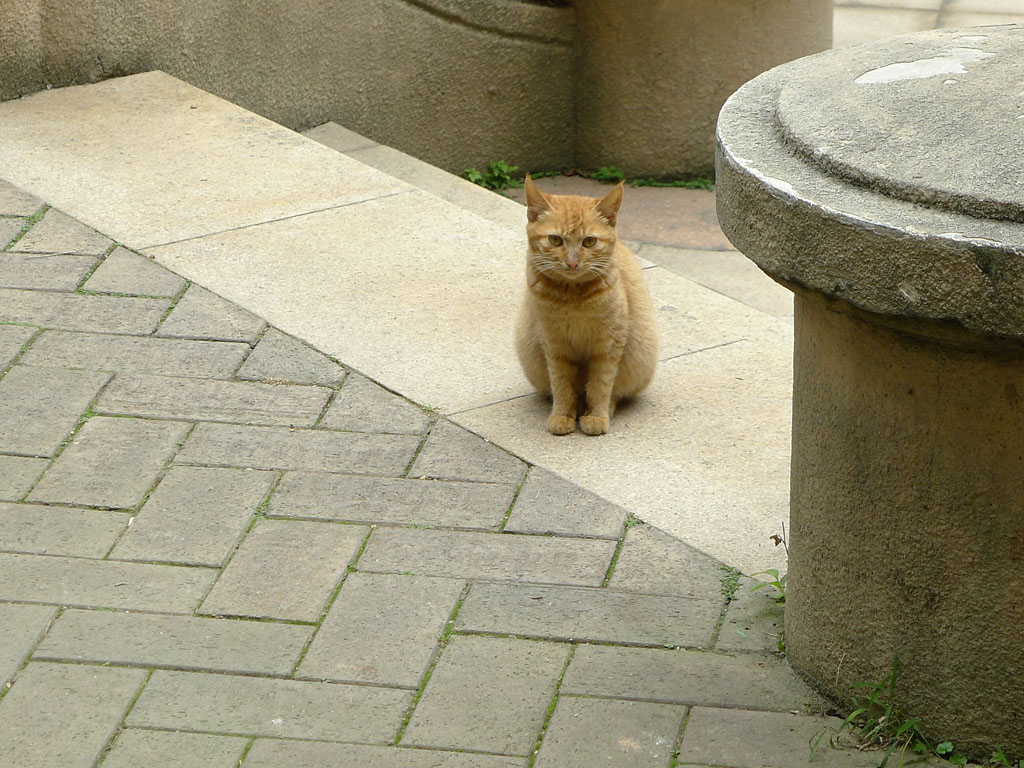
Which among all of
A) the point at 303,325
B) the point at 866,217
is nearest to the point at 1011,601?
the point at 866,217

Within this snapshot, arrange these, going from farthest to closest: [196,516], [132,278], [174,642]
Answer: [132,278], [196,516], [174,642]

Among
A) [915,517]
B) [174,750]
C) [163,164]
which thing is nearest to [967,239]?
[915,517]

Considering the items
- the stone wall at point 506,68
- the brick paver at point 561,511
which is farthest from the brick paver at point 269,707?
the stone wall at point 506,68

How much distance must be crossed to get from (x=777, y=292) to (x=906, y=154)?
3.75 m

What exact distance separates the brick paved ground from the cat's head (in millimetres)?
511

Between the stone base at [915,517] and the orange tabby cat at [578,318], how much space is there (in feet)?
3.83

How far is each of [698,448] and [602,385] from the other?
0.33m

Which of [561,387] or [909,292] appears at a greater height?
[909,292]

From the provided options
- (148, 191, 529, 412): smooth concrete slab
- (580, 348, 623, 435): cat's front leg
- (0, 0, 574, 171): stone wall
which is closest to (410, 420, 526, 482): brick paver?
(148, 191, 529, 412): smooth concrete slab

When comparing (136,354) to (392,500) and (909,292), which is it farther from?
(909,292)

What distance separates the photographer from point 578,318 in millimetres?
3568

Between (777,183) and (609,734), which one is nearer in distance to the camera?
(777,183)

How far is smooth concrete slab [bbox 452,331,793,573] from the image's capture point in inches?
121

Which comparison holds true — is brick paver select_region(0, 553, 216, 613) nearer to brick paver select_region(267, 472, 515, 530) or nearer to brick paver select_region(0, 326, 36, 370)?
brick paver select_region(267, 472, 515, 530)
